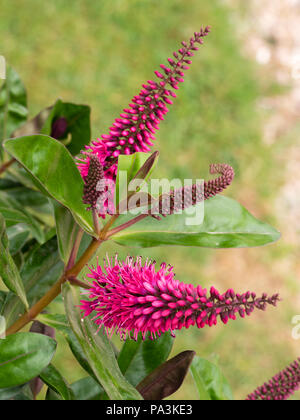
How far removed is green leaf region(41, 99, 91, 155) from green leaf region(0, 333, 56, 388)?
52 centimetres

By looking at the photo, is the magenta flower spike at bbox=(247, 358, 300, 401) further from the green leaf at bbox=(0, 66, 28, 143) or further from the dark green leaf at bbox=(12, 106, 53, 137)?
the green leaf at bbox=(0, 66, 28, 143)

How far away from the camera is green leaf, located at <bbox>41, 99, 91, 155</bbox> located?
1077 millimetres

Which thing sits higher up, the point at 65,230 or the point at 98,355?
the point at 65,230

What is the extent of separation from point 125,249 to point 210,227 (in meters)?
2.14

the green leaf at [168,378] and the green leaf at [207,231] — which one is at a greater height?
the green leaf at [207,231]

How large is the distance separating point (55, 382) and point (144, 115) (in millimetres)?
384

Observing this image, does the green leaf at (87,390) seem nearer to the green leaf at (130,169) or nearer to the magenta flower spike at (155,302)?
the magenta flower spike at (155,302)

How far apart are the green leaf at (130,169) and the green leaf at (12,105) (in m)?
0.62

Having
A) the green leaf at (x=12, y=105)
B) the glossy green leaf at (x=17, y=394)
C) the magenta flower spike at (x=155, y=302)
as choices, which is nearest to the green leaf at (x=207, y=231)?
the magenta flower spike at (x=155, y=302)

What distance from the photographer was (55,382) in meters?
0.73

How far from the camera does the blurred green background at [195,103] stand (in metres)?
3.00

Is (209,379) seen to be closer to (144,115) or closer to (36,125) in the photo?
(144,115)

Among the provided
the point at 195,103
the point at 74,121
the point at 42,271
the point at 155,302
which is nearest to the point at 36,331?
the point at 42,271

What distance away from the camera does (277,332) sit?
10.5 ft
